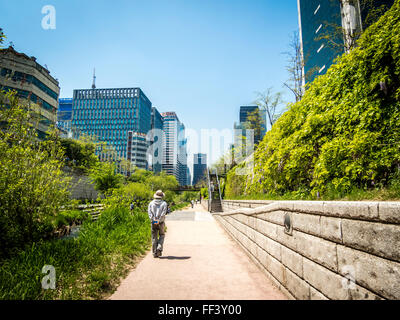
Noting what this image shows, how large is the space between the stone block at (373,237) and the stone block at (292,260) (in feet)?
3.18

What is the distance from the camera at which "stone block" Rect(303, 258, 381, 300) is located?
5.98 ft

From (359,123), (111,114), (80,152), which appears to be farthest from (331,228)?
(111,114)

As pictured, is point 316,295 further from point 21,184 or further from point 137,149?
point 137,149

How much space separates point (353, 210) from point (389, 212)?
0.36 metres

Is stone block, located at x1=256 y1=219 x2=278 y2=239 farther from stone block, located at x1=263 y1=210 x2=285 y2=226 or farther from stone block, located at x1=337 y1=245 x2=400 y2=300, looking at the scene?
stone block, located at x1=337 y1=245 x2=400 y2=300

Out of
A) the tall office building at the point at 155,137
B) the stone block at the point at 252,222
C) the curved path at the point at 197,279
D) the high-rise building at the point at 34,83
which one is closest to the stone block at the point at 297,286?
the curved path at the point at 197,279

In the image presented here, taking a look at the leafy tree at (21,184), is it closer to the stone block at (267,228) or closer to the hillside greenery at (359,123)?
the stone block at (267,228)

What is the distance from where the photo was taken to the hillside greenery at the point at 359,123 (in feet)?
10.6

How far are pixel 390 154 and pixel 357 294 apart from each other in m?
2.32

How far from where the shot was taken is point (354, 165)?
3.47 m

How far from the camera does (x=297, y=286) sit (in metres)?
2.79
